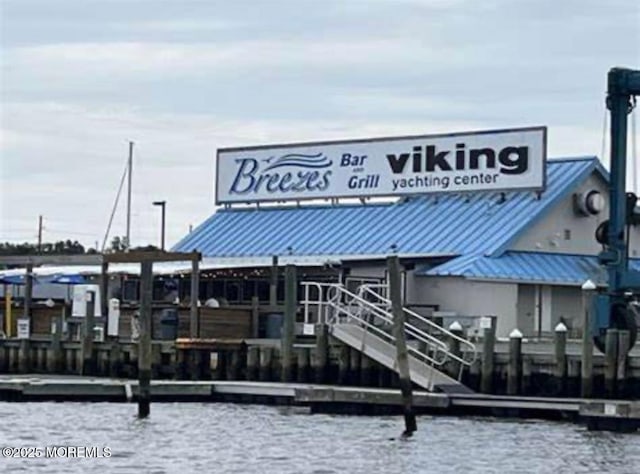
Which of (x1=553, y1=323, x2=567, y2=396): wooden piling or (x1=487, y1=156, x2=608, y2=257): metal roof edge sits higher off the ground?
(x1=487, y1=156, x2=608, y2=257): metal roof edge

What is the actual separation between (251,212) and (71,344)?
850 inches

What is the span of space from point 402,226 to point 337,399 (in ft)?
83.0

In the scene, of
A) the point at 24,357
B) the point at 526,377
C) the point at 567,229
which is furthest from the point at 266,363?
the point at 567,229

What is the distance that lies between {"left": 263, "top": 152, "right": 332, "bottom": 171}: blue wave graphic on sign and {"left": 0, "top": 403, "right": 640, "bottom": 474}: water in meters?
28.6

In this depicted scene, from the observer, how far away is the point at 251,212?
7612cm

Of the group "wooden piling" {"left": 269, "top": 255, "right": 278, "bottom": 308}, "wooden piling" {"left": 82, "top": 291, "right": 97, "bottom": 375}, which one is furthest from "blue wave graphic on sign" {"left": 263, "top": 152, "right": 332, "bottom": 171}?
"wooden piling" {"left": 82, "top": 291, "right": 97, "bottom": 375}

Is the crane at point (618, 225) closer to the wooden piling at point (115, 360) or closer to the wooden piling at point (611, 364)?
the wooden piling at point (611, 364)

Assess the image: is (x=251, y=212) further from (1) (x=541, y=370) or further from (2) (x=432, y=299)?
(1) (x=541, y=370)

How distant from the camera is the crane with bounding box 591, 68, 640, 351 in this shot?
157 feet

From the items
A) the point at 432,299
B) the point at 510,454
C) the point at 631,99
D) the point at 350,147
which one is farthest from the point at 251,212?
the point at 510,454

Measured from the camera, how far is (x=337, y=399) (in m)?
43.2

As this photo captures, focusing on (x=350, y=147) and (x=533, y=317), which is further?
(x=350, y=147)

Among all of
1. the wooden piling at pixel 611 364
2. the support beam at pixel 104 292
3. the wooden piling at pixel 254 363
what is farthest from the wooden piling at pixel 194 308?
the wooden piling at pixel 611 364

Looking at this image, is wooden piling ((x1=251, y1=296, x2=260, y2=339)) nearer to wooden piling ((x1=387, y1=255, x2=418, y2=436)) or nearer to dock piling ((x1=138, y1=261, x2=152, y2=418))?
dock piling ((x1=138, y1=261, x2=152, y2=418))
